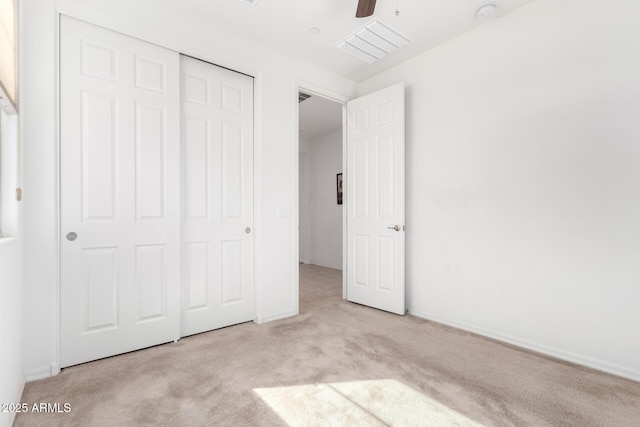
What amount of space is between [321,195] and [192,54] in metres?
4.13

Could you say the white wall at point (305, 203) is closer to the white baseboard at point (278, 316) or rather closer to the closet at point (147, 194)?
the white baseboard at point (278, 316)

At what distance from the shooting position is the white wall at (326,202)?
598 cm

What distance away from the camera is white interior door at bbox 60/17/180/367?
2.04 metres

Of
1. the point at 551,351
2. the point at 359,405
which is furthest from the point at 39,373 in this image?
the point at 551,351

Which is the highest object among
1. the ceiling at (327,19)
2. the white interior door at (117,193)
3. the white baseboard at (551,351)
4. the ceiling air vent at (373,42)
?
the ceiling at (327,19)

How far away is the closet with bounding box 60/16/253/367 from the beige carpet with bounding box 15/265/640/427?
291 millimetres

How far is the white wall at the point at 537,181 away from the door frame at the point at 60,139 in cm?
162

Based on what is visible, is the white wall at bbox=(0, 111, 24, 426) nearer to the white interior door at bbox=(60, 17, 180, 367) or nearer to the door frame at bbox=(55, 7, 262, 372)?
the door frame at bbox=(55, 7, 262, 372)

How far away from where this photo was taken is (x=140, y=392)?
5.75 feet

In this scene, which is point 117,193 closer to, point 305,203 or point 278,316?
point 278,316

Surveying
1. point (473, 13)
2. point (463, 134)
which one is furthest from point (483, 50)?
point (463, 134)

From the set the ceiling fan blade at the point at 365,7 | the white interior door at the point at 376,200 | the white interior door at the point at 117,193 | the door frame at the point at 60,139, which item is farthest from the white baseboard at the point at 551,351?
the ceiling fan blade at the point at 365,7

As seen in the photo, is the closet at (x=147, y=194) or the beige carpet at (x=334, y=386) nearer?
the beige carpet at (x=334, y=386)

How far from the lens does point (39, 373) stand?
1893mm
